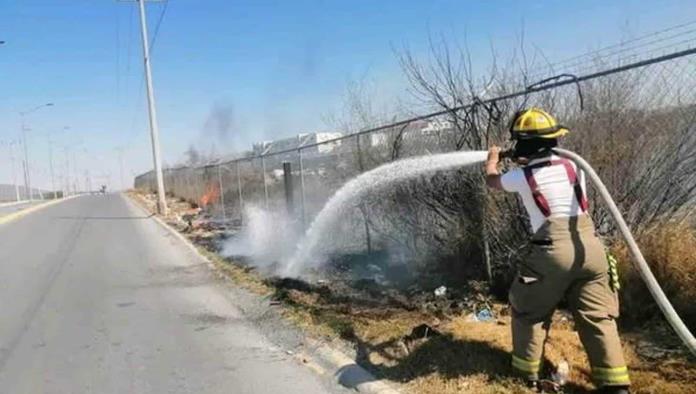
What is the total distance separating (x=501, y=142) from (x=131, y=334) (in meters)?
4.17

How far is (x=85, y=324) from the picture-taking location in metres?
7.28

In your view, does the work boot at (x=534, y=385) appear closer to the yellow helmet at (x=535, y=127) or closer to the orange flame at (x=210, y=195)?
the yellow helmet at (x=535, y=127)

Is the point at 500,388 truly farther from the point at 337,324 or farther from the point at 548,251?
the point at 337,324

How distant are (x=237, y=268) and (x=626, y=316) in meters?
6.78

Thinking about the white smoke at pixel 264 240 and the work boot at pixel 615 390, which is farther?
the white smoke at pixel 264 240

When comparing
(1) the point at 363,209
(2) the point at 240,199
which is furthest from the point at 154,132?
(1) the point at 363,209

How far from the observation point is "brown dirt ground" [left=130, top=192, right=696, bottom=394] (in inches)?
160

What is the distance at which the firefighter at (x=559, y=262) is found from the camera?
365 cm

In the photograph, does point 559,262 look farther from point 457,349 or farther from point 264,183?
point 264,183

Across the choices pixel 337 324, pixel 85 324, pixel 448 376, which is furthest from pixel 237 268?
pixel 448 376

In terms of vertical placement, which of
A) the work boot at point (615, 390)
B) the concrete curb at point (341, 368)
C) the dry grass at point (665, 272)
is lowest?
the concrete curb at point (341, 368)

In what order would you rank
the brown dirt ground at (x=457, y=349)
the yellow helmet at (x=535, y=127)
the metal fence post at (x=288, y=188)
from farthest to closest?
the metal fence post at (x=288, y=188) → the brown dirt ground at (x=457, y=349) → the yellow helmet at (x=535, y=127)

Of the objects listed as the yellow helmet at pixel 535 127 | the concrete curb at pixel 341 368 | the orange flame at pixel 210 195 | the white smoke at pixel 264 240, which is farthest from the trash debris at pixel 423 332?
the orange flame at pixel 210 195

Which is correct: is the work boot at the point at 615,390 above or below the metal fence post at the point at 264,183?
below
